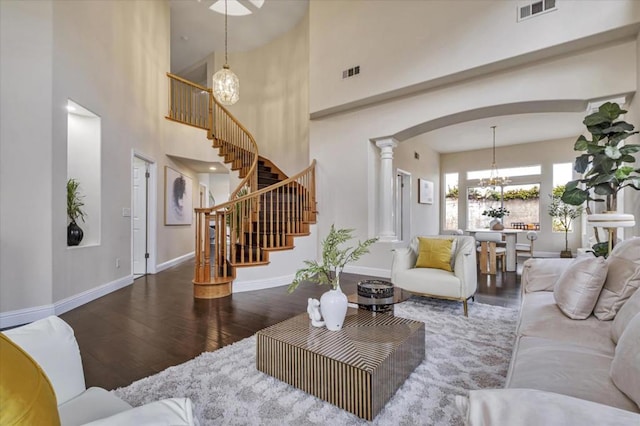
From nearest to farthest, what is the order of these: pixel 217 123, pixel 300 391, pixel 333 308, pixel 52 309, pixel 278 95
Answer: pixel 300 391, pixel 333 308, pixel 52 309, pixel 217 123, pixel 278 95

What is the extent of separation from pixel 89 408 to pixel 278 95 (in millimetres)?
7663

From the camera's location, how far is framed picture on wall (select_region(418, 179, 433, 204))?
27.4 ft

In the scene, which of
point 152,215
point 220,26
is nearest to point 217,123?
point 220,26

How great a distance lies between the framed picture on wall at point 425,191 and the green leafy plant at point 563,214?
2.97 m

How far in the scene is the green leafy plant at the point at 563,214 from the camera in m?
7.65

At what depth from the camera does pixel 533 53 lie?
3732 mm

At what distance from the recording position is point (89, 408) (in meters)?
1.00

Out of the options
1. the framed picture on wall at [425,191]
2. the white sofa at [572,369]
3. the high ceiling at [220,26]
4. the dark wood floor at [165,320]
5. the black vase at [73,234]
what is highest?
the high ceiling at [220,26]

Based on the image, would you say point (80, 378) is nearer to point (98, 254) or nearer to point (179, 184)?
point (98, 254)

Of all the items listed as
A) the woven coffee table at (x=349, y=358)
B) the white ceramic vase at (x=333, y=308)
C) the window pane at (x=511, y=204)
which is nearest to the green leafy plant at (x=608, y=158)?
the woven coffee table at (x=349, y=358)

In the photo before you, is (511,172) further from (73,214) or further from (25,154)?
(25,154)

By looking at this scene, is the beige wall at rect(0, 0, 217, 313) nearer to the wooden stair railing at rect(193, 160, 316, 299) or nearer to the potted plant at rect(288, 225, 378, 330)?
the wooden stair railing at rect(193, 160, 316, 299)

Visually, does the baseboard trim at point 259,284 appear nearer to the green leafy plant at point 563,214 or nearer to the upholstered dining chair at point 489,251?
the upholstered dining chair at point 489,251

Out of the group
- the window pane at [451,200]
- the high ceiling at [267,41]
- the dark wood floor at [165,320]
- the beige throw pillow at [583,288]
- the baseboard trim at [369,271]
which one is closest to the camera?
the beige throw pillow at [583,288]
